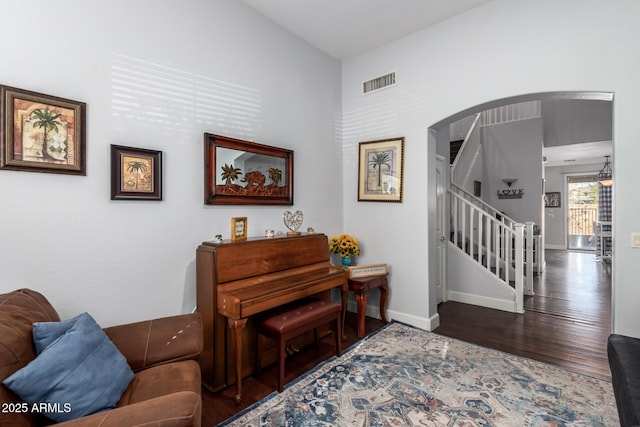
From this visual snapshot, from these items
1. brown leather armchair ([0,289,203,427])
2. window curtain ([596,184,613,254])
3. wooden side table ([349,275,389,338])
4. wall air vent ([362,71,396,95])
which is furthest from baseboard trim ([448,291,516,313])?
window curtain ([596,184,613,254])

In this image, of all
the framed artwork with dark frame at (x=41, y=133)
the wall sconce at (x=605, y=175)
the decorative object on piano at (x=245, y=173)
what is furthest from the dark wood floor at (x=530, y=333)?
the wall sconce at (x=605, y=175)

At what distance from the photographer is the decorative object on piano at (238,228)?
2723 millimetres

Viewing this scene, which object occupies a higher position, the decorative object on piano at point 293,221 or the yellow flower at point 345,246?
the decorative object on piano at point 293,221

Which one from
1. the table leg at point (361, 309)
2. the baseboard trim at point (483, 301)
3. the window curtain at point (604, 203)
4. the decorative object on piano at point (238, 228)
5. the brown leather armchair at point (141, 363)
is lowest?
the baseboard trim at point (483, 301)

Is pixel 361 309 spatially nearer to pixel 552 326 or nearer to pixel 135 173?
pixel 552 326

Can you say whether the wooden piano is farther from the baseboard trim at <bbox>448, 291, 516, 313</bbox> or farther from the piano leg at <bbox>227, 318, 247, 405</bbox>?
the baseboard trim at <bbox>448, 291, 516, 313</bbox>

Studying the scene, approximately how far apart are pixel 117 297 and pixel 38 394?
0.98 metres

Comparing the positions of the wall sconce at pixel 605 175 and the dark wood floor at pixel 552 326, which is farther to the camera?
the wall sconce at pixel 605 175

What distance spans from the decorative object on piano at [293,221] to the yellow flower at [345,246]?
0.68m

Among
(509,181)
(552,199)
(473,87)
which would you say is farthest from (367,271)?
(552,199)

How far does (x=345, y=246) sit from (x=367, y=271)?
43cm

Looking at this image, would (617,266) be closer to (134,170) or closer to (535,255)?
(134,170)

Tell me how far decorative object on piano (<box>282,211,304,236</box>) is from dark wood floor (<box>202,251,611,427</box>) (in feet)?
3.86

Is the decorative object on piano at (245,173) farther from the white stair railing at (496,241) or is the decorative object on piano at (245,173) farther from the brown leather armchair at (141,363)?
the white stair railing at (496,241)
